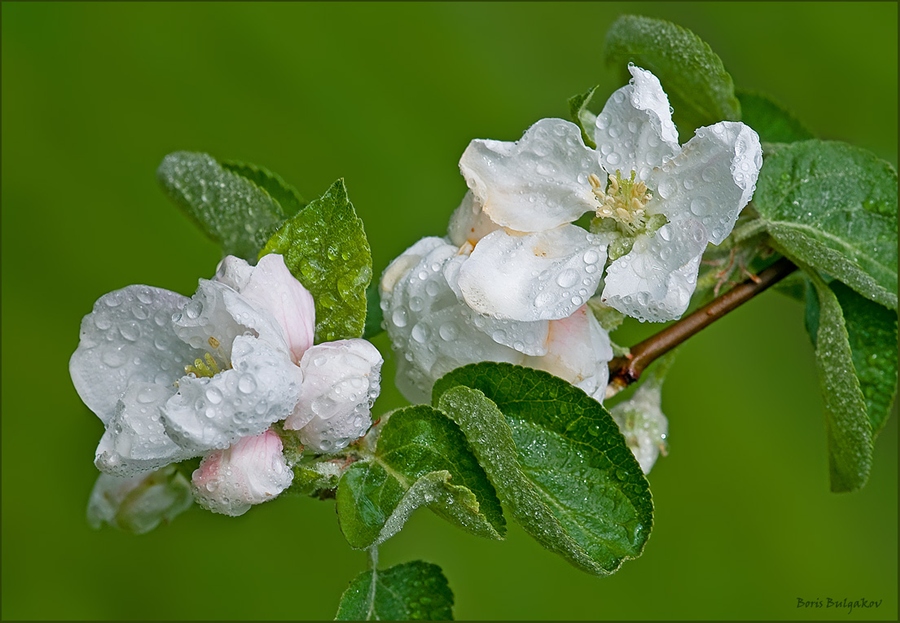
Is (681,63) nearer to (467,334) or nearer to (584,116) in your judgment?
(584,116)

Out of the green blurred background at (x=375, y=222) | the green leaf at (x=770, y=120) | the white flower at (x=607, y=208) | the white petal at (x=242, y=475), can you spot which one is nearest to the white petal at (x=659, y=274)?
the white flower at (x=607, y=208)

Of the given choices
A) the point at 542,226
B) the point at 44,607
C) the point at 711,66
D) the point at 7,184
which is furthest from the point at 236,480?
the point at 7,184

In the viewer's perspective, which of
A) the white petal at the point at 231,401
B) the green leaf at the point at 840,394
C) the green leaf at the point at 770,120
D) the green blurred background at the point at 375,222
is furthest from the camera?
the green blurred background at the point at 375,222

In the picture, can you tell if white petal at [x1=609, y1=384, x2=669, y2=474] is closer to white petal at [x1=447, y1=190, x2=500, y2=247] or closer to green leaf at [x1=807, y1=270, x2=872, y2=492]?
green leaf at [x1=807, y1=270, x2=872, y2=492]

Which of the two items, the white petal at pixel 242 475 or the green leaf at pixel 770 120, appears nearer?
the white petal at pixel 242 475

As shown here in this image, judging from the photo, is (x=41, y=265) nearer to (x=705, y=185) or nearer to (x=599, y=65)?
(x=599, y=65)

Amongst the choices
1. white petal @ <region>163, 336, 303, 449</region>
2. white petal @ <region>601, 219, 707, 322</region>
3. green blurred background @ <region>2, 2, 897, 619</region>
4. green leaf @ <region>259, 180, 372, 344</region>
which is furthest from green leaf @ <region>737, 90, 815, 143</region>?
green blurred background @ <region>2, 2, 897, 619</region>

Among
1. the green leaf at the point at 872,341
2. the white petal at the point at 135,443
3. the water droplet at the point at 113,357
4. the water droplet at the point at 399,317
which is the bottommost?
the green leaf at the point at 872,341

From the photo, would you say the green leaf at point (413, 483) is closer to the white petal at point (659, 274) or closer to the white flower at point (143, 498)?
the white petal at point (659, 274)
